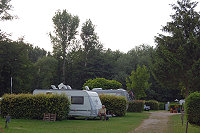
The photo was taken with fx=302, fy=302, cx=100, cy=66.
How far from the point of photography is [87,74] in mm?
61000

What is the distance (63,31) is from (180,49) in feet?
88.0

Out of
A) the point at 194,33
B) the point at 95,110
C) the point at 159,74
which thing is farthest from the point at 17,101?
→ the point at 194,33

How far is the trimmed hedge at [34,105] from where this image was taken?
19.5m

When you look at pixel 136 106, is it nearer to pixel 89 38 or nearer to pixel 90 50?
pixel 90 50

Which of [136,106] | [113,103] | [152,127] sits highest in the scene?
[113,103]

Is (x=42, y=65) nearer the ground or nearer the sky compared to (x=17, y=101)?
nearer the sky

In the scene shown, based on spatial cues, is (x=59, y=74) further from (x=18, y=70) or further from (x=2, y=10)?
(x=2, y=10)

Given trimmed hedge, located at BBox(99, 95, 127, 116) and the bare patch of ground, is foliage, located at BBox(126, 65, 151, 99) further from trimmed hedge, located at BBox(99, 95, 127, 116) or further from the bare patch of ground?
the bare patch of ground

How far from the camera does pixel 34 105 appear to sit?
19938 millimetres

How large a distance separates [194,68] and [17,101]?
60.5 feet

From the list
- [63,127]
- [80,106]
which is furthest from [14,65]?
[63,127]

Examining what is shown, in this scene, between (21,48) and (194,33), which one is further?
(21,48)

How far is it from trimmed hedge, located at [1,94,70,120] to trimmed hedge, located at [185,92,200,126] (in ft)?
29.4

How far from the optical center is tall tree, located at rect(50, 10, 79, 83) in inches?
2078
